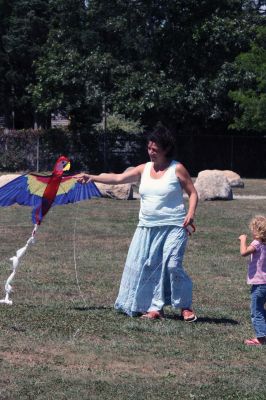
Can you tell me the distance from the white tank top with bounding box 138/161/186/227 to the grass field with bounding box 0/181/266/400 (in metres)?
0.94

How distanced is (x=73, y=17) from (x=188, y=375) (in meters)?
29.9

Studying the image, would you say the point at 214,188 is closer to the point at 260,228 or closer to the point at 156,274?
the point at 156,274

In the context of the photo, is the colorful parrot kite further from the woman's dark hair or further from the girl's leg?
the girl's leg

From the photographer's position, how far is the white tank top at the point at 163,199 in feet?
26.3

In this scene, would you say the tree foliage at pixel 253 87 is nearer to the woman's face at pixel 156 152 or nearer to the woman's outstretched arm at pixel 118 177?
Answer: the woman's outstretched arm at pixel 118 177

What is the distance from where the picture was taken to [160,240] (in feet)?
26.6

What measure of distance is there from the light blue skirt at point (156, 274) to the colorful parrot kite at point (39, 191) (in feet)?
3.37

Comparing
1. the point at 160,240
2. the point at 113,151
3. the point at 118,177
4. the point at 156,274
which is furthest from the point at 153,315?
the point at 113,151

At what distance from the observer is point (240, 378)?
6129 mm

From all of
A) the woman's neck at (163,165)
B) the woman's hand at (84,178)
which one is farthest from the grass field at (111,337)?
the woman's neck at (163,165)

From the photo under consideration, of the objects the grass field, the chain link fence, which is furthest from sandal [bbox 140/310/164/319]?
the chain link fence

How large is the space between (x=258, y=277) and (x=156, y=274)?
1.16 meters

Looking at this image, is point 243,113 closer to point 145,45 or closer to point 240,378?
point 145,45

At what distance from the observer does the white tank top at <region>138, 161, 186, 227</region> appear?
8.02 m
